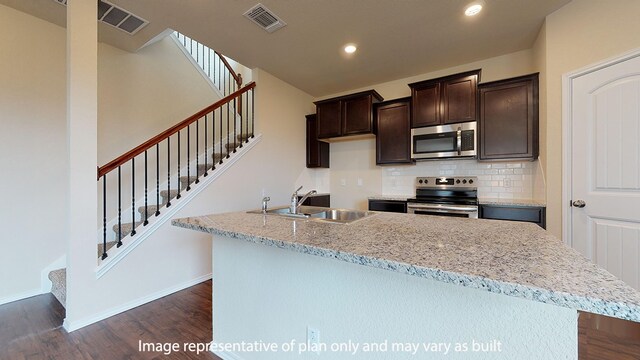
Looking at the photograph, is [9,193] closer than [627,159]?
No

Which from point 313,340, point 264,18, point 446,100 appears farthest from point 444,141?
point 313,340

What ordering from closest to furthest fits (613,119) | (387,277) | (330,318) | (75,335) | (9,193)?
(387,277) → (330,318) → (75,335) → (613,119) → (9,193)

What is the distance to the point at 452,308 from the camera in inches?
38.4

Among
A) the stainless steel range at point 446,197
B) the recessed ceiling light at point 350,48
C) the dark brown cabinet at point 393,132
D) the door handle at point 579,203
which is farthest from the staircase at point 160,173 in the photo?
the door handle at point 579,203

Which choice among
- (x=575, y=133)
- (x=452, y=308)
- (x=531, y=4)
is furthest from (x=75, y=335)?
(x=531, y=4)

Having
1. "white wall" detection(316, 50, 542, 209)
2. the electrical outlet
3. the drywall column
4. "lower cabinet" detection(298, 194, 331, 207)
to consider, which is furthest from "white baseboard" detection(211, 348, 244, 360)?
"white wall" detection(316, 50, 542, 209)

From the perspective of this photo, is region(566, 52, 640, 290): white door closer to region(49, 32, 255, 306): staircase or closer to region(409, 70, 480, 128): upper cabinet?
region(409, 70, 480, 128): upper cabinet

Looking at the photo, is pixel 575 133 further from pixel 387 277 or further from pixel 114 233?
pixel 114 233

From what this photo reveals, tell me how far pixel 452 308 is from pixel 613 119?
7.84ft

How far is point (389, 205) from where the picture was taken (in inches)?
139

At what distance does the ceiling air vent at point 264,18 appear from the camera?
95.3 inches

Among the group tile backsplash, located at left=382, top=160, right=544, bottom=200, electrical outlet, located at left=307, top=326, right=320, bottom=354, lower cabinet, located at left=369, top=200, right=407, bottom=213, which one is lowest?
electrical outlet, located at left=307, top=326, right=320, bottom=354

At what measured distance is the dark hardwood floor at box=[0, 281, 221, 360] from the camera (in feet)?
5.72

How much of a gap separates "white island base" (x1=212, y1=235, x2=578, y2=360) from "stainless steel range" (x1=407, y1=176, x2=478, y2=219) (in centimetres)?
221
